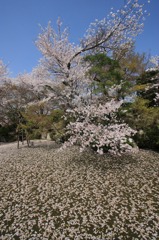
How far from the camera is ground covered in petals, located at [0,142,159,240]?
17.1 ft

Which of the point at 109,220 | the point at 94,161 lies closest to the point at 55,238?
the point at 109,220

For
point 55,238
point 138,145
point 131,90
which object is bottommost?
point 55,238

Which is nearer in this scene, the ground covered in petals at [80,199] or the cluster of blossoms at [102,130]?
the ground covered in petals at [80,199]

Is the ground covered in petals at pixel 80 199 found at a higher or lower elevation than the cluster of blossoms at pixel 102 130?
lower

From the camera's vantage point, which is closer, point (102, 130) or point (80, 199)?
point (80, 199)

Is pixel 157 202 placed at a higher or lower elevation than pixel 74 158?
lower

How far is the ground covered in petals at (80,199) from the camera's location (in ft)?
17.1

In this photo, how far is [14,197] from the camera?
7379 mm

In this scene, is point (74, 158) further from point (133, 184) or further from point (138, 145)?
point (138, 145)

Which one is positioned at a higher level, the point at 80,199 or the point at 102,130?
the point at 102,130

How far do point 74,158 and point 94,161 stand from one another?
52.4 inches

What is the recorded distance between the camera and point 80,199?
7.00m

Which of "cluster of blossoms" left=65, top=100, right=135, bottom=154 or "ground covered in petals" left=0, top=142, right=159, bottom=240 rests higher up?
"cluster of blossoms" left=65, top=100, right=135, bottom=154

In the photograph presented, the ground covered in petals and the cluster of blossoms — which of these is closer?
the ground covered in petals
